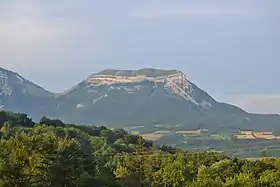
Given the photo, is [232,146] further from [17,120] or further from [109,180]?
[109,180]

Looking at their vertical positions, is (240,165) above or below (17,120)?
below

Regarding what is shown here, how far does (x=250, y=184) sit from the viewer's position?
61.8 metres

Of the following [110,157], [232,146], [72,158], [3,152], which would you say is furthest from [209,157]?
[232,146]

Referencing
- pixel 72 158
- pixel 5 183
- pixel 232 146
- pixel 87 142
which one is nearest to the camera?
pixel 5 183

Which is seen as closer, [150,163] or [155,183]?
[155,183]

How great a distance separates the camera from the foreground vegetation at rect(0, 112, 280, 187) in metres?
49.6

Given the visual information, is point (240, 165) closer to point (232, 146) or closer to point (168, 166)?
point (168, 166)

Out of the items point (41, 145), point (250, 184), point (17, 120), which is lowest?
point (250, 184)

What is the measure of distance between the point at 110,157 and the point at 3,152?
104 feet

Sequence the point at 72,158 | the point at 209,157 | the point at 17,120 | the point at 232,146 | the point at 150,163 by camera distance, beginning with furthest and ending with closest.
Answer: the point at 232,146, the point at 17,120, the point at 209,157, the point at 150,163, the point at 72,158

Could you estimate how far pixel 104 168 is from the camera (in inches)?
2613

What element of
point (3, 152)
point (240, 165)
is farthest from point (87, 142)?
point (3, 152)

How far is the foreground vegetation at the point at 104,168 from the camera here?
49.6 metres

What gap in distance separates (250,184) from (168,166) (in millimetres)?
11017
